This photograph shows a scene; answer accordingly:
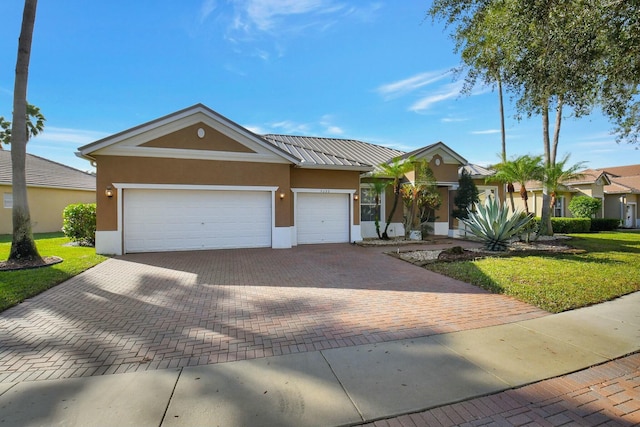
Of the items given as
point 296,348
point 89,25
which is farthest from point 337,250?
point 89,25

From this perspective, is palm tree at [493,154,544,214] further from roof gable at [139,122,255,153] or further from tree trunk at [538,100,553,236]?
roof gable at [139,122,255,153]

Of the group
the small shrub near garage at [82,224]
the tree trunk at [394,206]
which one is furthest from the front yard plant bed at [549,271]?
the small shrub near garage at [82,224]

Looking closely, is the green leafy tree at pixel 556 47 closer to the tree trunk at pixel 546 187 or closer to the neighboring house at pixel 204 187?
the neighboring house at pixel 204 187

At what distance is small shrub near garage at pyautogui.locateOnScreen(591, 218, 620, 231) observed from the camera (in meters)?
21.8

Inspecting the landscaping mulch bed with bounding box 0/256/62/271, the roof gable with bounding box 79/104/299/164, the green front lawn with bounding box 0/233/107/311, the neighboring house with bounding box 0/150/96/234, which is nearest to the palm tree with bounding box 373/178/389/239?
the roof gable with bounding box 79/104/299/164

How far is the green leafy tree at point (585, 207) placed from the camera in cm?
Result: 2208

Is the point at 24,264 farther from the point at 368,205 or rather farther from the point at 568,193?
the point at 568,193

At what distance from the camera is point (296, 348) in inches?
156

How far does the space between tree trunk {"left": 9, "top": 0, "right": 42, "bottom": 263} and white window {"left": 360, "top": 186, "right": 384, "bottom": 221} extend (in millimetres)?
12998

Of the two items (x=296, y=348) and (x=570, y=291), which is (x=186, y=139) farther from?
(x=570, y=291)

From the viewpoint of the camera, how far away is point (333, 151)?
17688 mm

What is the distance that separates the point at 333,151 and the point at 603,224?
20825 mm

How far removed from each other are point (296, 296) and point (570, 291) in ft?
18.6

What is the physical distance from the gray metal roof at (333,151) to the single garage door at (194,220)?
3.15 meters
